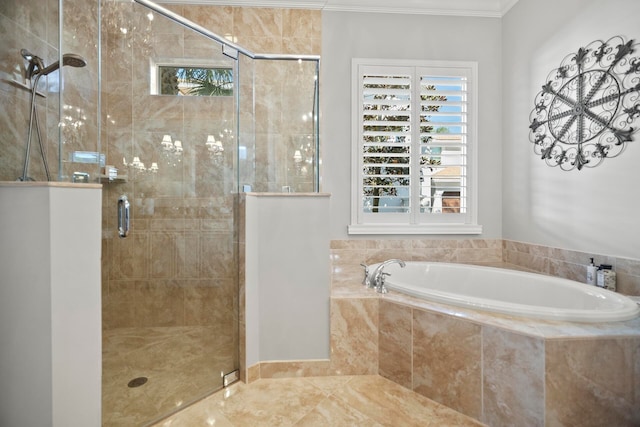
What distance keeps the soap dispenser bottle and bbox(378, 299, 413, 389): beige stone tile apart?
4.18 feet

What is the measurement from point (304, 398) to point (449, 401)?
0.76 meters

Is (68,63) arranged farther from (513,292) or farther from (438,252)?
(513,292)

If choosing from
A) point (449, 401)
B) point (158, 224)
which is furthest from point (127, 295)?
point (449, 401)

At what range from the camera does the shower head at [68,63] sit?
1.23 m

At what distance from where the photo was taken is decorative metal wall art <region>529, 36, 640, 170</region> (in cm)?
169

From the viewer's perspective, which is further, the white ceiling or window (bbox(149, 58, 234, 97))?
the white ceiling

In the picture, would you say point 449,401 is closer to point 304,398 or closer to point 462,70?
point 304,398

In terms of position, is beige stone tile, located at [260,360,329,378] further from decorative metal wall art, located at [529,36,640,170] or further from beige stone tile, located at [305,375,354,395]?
decorative metal wall art, located at [529,36,640,170]

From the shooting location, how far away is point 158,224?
151cm

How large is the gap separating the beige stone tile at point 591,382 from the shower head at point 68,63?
7.77ft

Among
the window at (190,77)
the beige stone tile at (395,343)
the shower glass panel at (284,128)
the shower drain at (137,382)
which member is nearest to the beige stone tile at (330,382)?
the beige stone tile at (395,343)

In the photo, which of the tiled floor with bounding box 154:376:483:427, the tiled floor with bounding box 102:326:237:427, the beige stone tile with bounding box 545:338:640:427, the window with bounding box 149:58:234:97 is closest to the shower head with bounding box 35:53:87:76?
the window with bounding box 149:58:234:97

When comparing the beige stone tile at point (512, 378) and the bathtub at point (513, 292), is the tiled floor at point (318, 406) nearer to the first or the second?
the beige stone tile at point (512, 378)

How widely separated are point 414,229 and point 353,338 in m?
1.29
